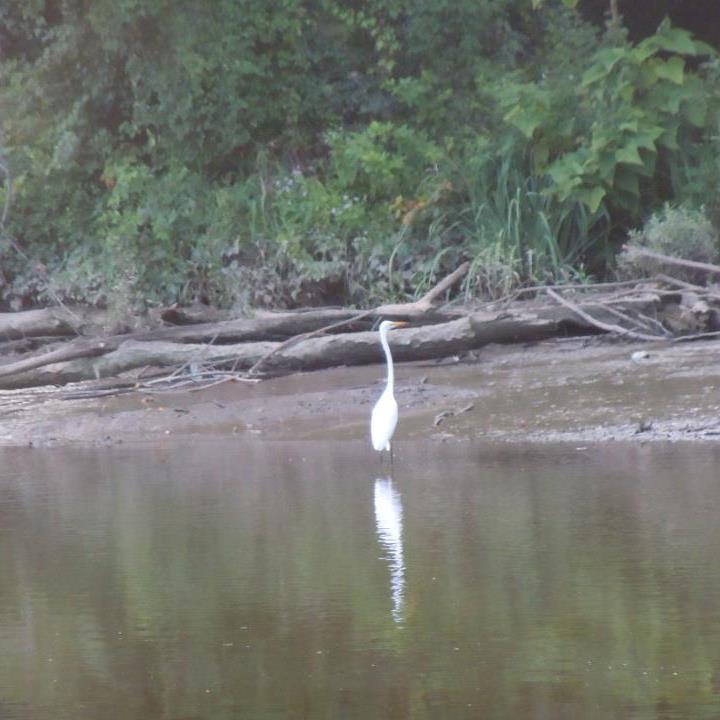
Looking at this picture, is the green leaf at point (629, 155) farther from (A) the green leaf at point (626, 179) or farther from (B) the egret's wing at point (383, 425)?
(B) the egret's wing at point (383, 425)

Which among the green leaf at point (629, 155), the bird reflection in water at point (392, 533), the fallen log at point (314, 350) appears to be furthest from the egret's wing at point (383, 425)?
the green leaf at point (629, 155)

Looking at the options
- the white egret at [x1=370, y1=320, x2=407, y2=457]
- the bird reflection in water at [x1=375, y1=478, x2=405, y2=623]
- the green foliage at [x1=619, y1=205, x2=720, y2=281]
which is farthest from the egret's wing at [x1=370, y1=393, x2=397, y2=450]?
the green foliage at [x1=619, y1=205, x2=720, y2=281]

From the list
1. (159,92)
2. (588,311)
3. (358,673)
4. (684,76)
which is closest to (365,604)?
(358,673)

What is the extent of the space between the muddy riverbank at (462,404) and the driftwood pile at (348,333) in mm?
167

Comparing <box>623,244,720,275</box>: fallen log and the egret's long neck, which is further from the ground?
<box>623,244,720,275</box>: fallen log

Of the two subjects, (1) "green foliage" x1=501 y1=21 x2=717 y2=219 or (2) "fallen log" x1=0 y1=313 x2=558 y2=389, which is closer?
(2) "fallen log" x1=0 y1=313 x2=558 y2=389

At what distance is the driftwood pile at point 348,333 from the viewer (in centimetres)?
1231

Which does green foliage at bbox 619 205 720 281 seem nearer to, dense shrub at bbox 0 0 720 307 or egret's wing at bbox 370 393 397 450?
dense shrub at bbox 0 0 720 307

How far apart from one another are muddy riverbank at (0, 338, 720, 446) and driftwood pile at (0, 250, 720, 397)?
0.17 m

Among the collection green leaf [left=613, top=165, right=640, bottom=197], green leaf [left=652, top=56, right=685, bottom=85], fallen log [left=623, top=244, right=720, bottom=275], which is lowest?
fallen log [left=623, top=244, right=720, bottom=275]

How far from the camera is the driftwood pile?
12.3 meters

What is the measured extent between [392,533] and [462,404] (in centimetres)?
402

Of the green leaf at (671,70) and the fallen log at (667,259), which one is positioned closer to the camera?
the fallen log at (667,259)

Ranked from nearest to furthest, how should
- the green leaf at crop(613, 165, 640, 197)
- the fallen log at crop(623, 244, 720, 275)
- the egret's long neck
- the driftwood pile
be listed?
1. the egret's long neck
2. the fallen log at crop(623, 244, 720, 275)
3. the driftwood pile
4. the green leaf at crop(613, 165, 640, 197)
